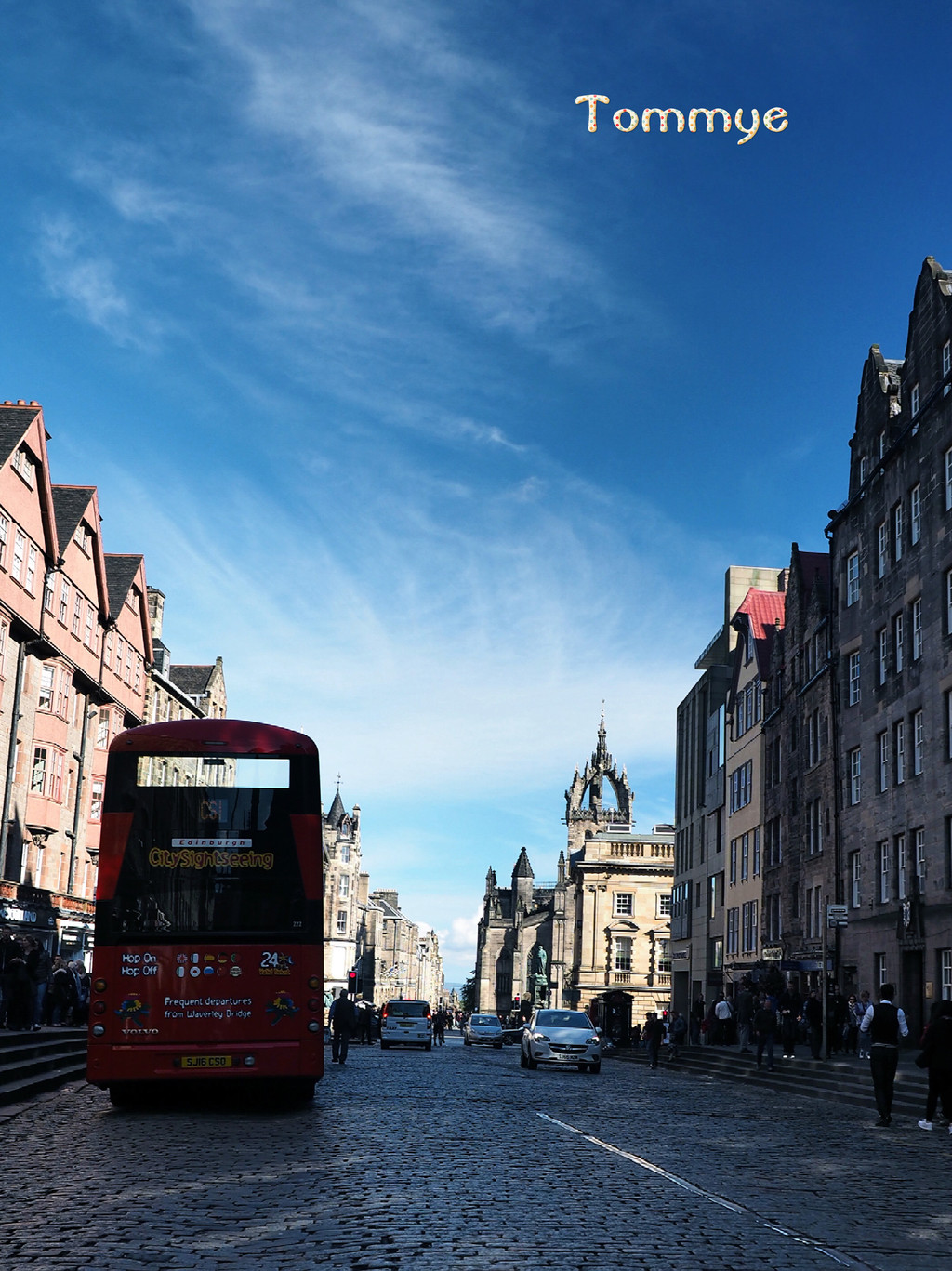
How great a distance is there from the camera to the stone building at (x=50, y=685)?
41.6 m

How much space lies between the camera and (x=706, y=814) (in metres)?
65.6

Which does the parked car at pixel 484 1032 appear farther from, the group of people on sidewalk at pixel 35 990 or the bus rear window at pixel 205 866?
the bus rear window at pixel 205 866

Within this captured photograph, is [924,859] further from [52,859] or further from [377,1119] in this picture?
[52,859]

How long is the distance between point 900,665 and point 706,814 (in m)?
30.4

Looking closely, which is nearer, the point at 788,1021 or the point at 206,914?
the point at 206,914

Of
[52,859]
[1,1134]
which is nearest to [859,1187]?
[1,1134]

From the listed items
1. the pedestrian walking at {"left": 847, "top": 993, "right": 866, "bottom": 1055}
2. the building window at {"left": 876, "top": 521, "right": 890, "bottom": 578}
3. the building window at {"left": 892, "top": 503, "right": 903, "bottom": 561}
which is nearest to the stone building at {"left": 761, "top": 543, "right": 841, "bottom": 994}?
the pedestrian walking at {"left": 847, "top": 993, "right": 866, "bottom": 1055}

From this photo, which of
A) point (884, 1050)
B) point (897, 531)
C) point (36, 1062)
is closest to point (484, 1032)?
point (897, 531)

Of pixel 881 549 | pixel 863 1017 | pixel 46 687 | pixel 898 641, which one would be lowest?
pixel 863 1017

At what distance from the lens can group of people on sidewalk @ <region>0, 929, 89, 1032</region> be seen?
24828mm

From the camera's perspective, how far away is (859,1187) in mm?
11273

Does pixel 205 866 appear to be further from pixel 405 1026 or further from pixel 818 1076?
pixel 405 1026

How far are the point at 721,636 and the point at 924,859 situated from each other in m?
32.5

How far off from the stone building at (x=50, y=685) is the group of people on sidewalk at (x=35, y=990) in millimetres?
4743
